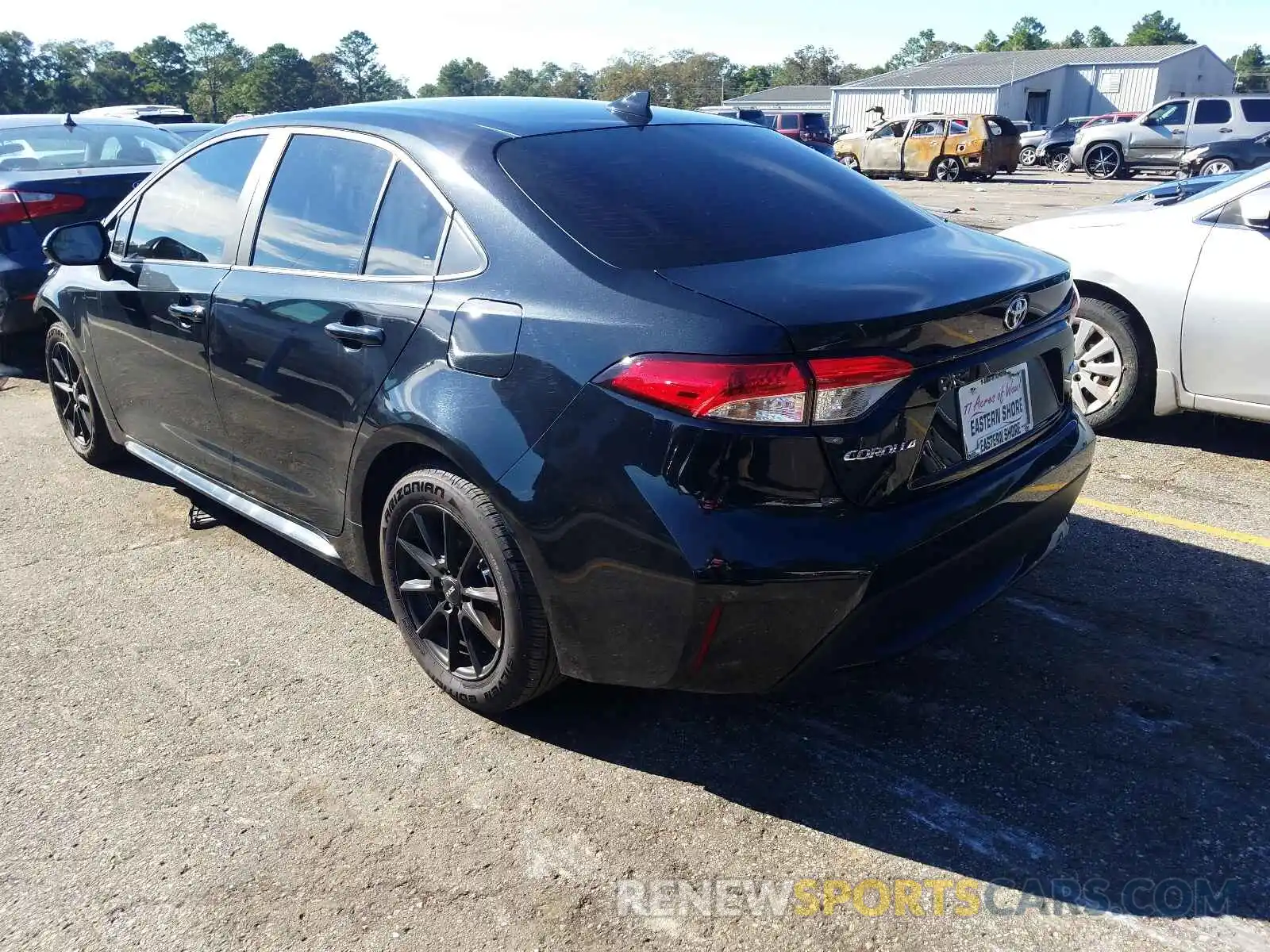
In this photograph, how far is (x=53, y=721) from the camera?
3.18 m

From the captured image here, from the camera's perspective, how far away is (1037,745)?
2867 millimetres

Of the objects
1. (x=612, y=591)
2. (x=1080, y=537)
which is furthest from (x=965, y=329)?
(x=1080, y=537)

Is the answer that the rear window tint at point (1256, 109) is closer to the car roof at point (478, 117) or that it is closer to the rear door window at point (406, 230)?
the car roof at point (478, 117)

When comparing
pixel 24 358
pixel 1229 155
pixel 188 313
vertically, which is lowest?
pixel 24 358

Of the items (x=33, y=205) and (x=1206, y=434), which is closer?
(x=1206, y=434)

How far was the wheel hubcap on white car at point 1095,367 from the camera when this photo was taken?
527 centimetres

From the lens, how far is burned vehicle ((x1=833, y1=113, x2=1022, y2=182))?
2675 cm

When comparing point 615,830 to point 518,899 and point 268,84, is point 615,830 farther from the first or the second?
point 268,84

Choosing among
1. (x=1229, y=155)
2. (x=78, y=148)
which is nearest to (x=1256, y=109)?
(x=1229, y=155)

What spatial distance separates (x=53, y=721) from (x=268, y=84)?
112m

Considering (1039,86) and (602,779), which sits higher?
(1039,86)

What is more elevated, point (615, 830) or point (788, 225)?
point (788, 225)

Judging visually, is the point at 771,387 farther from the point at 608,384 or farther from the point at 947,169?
the point at 947,169

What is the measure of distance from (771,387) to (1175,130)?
91.9 feet
